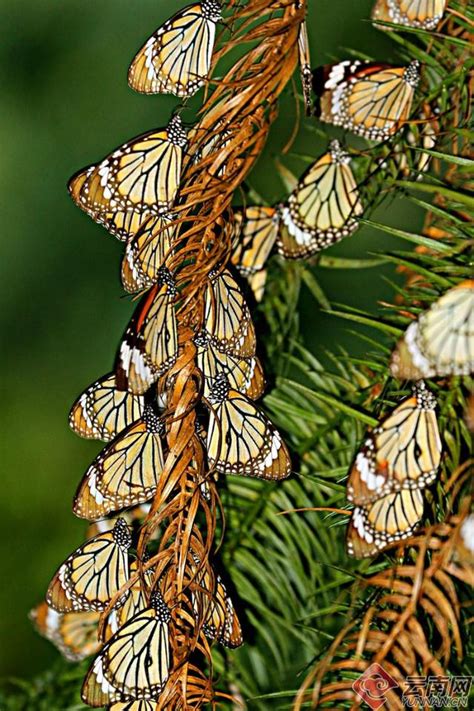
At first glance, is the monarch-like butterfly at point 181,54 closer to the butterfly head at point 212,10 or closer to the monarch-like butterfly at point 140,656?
the butterfly head at point 212,10

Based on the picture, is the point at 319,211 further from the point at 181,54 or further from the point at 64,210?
the point at 64,210

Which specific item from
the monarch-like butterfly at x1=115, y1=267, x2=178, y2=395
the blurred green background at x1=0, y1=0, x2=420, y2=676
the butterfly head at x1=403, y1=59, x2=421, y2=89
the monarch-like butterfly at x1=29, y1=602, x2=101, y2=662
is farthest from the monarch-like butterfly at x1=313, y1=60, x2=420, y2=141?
the blurred green background at x1=0, y1=0, x2=420, y2=676

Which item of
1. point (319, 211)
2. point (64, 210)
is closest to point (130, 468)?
point (319, 211)

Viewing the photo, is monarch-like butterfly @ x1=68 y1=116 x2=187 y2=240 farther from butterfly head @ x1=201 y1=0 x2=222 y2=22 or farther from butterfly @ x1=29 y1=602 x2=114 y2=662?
butterfly @ x1=29 y1=602 x2=114 y2=662

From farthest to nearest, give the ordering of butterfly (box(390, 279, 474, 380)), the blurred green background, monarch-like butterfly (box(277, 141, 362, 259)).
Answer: the blurred green background
monarch-like butterfly (box(277, 141, 362, 259))
butterfly (box(390, 279, 474, 380))

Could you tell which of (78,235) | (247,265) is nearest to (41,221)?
(78,235)

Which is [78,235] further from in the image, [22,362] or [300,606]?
[300,606]
